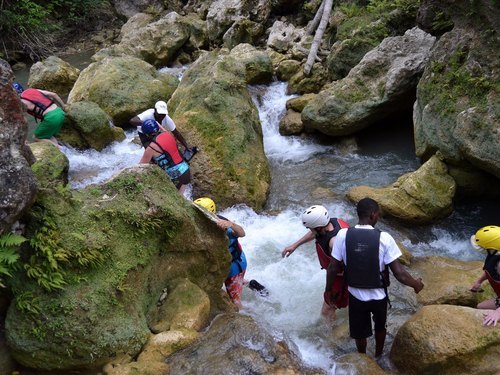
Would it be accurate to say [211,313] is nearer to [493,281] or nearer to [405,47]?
[493,281]

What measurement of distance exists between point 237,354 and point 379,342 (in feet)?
6.28

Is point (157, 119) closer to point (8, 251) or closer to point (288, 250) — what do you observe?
point (288, 250)

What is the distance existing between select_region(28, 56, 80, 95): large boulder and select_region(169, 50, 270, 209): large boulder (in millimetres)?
6430

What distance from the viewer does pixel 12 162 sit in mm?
3828

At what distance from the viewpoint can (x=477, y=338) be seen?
439cm

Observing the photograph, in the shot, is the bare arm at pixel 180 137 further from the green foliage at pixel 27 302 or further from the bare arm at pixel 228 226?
the green foliage at pixel 27 302

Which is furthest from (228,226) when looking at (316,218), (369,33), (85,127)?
(369,33)

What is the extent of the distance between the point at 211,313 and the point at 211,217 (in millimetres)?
1157

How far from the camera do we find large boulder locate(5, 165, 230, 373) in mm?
3904

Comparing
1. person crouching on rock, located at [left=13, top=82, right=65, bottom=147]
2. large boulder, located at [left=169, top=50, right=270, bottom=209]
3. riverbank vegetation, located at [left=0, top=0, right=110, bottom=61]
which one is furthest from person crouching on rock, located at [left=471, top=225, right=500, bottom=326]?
riverbank vegetation, located at [left=0, top=0, right=110, bottom=61]

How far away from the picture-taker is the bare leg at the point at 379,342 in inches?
196

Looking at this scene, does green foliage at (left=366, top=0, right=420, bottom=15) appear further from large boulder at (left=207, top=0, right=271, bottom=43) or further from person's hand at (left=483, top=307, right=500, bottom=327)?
person's hand at (left=483, top=307, right=500, bottom=327)

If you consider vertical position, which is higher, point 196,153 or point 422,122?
point 422,122

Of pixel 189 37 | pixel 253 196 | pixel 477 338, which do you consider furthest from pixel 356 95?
pixel 189 37
